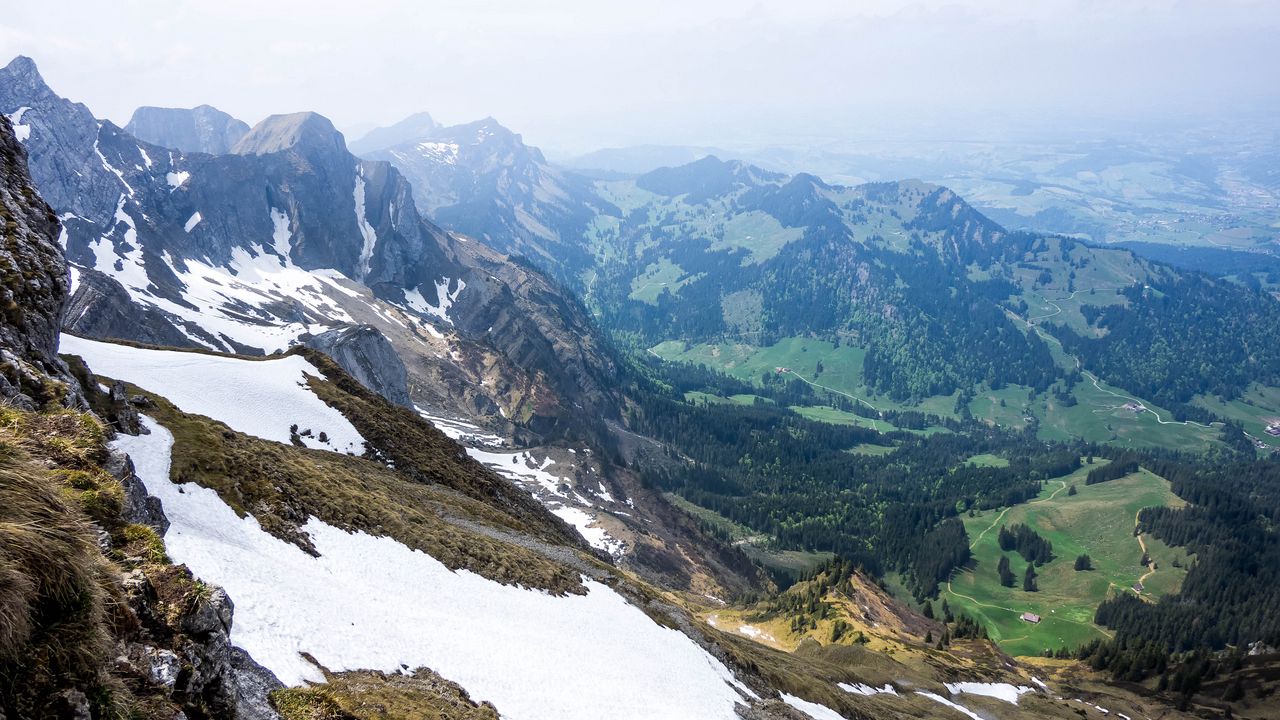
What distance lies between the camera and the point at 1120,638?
5832 inches

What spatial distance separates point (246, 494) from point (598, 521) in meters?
94.2

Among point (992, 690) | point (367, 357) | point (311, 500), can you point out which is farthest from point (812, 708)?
point (367, 357)

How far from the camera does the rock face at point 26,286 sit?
21594 millimetres

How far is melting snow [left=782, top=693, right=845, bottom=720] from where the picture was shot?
155 ft

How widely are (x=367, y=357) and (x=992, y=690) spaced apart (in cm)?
11342

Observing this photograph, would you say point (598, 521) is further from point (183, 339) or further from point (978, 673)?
point (183, 339)

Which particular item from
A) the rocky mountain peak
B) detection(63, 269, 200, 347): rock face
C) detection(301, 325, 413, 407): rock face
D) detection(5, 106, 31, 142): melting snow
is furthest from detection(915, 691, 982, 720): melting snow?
detection(5, 106, 31, 142): melting snow

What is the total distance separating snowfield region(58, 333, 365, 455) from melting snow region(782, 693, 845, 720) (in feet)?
137

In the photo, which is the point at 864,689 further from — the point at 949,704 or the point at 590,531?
the point at 590,531

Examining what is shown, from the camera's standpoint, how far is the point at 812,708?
160 ft

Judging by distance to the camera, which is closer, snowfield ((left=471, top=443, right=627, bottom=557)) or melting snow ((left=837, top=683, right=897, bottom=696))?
melting snow ((left=837, top=683, right=897, bottom=696))

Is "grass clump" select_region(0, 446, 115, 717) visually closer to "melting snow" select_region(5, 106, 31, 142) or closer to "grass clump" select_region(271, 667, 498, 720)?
"grass clump" select_region(271, 667, 498, 720)

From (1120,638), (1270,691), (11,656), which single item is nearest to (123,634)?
(11,656)

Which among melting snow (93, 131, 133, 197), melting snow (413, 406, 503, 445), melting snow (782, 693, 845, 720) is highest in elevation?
melting snow (93, 131, 133, 197)
